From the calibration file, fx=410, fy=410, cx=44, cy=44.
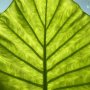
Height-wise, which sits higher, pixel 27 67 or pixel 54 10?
→ pixel 54 10

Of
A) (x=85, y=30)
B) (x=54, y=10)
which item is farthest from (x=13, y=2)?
(x=85, y=30)

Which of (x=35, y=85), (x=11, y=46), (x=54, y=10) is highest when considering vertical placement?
(x=54, y=10)

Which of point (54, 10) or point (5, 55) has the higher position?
point (54, 10)

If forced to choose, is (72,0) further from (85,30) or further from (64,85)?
(64,85)

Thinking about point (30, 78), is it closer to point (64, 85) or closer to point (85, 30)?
point (64, 85)

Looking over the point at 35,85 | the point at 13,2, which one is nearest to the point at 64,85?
the point at 35,85
